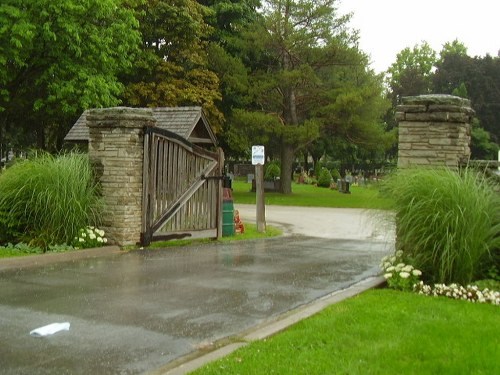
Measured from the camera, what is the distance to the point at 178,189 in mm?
12367

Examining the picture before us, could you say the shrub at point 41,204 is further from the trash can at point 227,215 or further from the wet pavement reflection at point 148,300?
the trash can at point 227,215

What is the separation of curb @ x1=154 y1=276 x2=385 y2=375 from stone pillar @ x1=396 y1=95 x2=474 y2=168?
2185mm

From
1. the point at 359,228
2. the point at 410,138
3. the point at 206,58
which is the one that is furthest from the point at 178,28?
the point at 410,138

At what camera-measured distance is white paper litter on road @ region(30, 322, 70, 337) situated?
559 cm

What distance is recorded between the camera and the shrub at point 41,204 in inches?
416

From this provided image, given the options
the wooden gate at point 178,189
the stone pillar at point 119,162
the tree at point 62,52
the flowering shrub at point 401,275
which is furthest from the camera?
the tree at point 62,52

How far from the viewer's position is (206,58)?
35031 mm

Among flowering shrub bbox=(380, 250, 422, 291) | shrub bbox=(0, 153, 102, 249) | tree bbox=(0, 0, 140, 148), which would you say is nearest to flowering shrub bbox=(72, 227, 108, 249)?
shrub bbox=(0, 153, 102, 249)

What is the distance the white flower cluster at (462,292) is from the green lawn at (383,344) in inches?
9.4

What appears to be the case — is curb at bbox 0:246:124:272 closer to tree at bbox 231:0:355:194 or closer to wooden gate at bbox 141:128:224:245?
wooden gate at bbox 141:128:224:245

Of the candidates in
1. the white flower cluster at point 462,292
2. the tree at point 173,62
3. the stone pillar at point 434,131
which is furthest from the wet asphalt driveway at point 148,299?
the tree at point 173,62

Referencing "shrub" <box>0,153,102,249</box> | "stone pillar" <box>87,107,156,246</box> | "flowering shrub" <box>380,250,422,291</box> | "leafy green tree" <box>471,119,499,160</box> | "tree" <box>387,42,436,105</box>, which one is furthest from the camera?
"tree" <box>387,42,436,105</box>

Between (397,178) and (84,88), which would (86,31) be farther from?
(397,178)

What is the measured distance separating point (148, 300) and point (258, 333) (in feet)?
6.36
